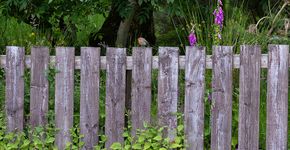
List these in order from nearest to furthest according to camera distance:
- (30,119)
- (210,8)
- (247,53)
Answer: (247,53) < (30,119) < (210,8)

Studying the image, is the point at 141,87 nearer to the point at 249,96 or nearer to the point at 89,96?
the point at 89,96

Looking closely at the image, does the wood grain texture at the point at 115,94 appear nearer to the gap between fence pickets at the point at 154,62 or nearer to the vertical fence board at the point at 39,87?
the gap between fence pickets at the point at 154,62

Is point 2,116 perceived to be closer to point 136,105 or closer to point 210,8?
point 136,105

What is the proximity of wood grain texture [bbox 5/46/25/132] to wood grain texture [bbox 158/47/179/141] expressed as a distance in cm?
114

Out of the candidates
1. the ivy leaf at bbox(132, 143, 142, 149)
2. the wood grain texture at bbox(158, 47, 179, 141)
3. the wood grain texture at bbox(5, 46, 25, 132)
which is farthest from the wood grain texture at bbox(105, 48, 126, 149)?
the wood grain texture at bbox(5, 46, 25, 132)

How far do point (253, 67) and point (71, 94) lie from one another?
4.85ft

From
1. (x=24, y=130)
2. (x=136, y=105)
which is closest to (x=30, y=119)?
(x=24, y=130)

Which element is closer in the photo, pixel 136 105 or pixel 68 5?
pixel 136 105

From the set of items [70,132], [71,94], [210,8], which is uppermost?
[210,8]

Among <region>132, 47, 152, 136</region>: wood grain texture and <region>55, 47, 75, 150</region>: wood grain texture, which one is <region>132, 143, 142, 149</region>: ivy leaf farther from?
<region>55, 47, 75, 150</region>: wood grain texture

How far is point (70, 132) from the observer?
15.5 feet

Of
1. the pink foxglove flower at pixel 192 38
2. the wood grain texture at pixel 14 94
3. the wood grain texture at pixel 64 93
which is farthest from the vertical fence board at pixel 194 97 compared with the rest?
the wood grain texture at pixel 14 94

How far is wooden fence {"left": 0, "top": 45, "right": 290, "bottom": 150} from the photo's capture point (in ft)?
14.7

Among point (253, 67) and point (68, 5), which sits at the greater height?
point (68, 5)
